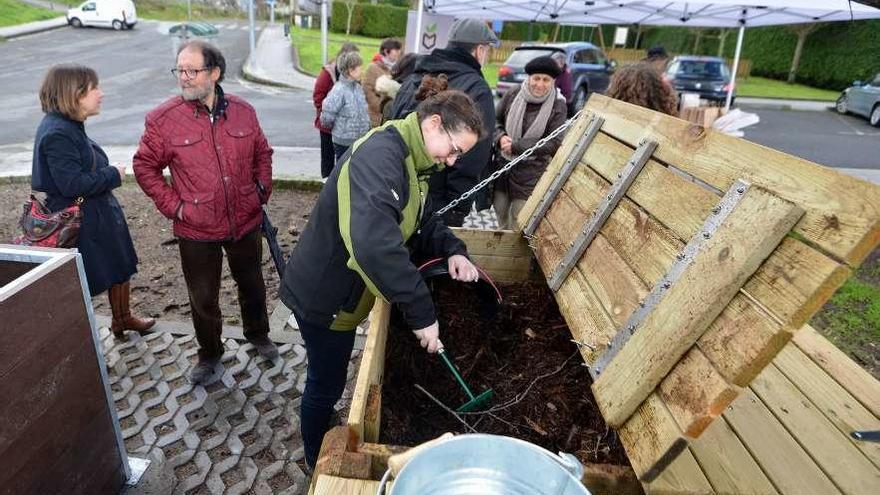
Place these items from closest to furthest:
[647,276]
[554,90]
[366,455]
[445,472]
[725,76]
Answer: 1. [445,472]
2. [366,455]
3. [647,276]
4. [554,90]
5. [725,76]

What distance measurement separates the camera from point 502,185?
4297 millimetres

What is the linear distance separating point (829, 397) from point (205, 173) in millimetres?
3286

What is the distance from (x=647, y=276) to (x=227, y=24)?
4598 centimetres

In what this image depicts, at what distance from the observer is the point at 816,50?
960 inches

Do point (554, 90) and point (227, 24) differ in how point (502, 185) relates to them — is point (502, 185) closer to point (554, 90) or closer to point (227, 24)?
point (554, 90)

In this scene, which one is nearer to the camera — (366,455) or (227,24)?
(366,455)

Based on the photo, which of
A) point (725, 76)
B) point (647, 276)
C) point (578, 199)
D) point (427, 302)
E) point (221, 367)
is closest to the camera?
point (647, 276)

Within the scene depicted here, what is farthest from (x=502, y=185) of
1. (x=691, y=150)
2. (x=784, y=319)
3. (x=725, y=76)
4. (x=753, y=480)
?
(x=725, y=76)

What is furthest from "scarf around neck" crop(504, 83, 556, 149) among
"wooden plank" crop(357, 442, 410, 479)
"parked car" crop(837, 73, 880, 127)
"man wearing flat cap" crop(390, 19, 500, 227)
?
"parked car" crop(837, 73, 880, 127)

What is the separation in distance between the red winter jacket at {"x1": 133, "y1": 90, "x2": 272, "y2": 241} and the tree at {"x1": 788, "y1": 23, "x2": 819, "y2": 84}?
93.0ft

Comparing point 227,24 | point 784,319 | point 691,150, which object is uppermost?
point 691,150

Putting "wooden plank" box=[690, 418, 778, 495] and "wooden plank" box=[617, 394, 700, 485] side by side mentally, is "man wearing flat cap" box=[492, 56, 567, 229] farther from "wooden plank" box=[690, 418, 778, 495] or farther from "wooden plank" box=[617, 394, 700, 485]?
"wooden plank" box=[617, 394, 700, 485]

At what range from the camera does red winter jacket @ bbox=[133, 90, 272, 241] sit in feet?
9.32

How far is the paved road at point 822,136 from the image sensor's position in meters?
11.2
